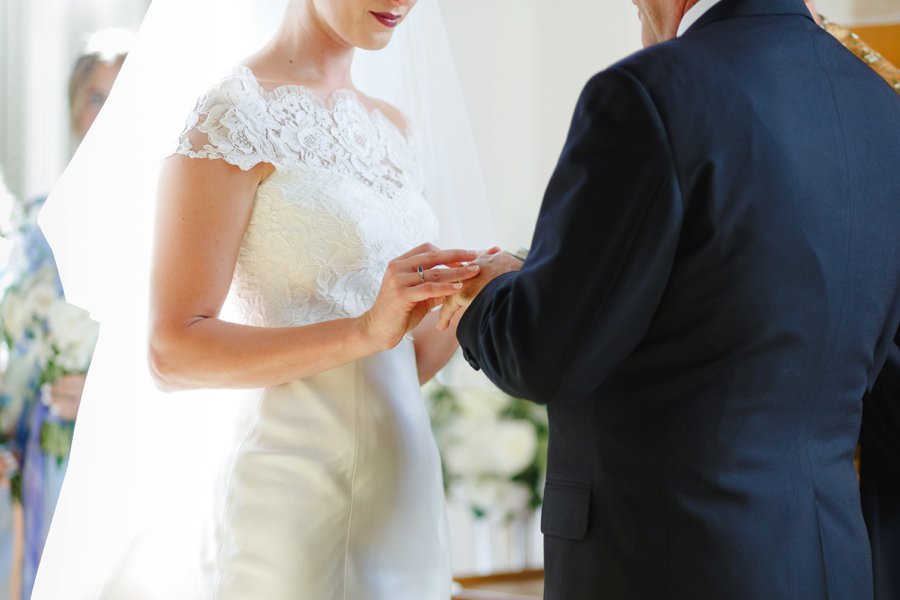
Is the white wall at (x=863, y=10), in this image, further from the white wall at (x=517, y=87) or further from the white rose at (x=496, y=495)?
the white rose at (x=496, y=495)

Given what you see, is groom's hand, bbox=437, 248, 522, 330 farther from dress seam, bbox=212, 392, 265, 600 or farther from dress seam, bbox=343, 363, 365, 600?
dress seam, bbox=212, 392, 265, 600

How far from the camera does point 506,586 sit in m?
4.17

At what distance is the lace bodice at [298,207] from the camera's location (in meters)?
2.04

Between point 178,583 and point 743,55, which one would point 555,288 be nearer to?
point 743,55

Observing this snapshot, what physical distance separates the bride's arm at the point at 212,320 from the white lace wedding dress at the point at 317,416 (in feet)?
0.28

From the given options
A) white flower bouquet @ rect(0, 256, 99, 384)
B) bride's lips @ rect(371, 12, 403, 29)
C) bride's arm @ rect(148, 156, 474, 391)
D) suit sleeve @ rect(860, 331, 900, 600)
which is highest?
bride's lips @ rect(371, 12, 403, 29)

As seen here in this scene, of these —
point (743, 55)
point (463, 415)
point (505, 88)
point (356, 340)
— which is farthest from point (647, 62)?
point (505, 88)

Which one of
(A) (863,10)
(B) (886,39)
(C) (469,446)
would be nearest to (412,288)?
(B) (886,39)

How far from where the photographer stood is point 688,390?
1559mm

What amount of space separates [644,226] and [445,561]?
1.02 m

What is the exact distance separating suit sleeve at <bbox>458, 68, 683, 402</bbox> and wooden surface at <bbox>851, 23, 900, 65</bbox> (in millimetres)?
1625

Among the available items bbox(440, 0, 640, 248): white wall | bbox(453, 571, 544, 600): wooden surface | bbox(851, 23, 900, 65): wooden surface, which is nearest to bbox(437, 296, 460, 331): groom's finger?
bbox(851, 23, 900, 65): wooden surface

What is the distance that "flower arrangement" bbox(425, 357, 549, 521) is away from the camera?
4000 mm

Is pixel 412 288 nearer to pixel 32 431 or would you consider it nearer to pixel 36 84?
pixel 32 431
